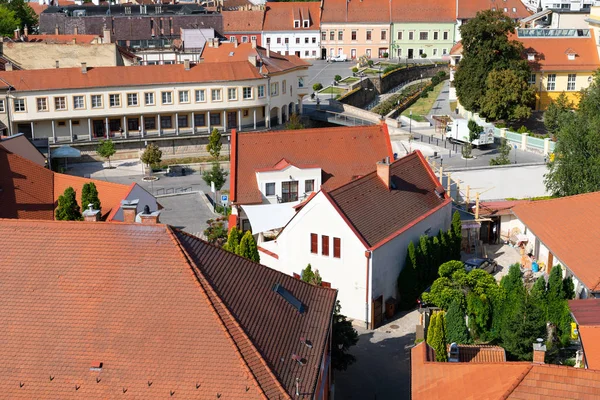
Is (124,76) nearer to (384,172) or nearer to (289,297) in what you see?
(384,172)

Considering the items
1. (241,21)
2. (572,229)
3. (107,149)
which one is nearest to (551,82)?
(107,149)

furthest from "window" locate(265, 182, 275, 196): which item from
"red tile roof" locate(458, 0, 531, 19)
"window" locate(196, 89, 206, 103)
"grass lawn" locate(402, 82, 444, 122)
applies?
"red tile roof" locate(458, 0, 531, 19)

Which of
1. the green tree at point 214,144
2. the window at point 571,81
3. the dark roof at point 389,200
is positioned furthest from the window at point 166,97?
the window at point 571,81

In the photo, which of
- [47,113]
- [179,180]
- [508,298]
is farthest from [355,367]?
[47,113]

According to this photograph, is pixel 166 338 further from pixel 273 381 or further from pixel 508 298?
pixel 508 298

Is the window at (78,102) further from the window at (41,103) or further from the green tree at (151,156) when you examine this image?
the green tree at (151,156)
